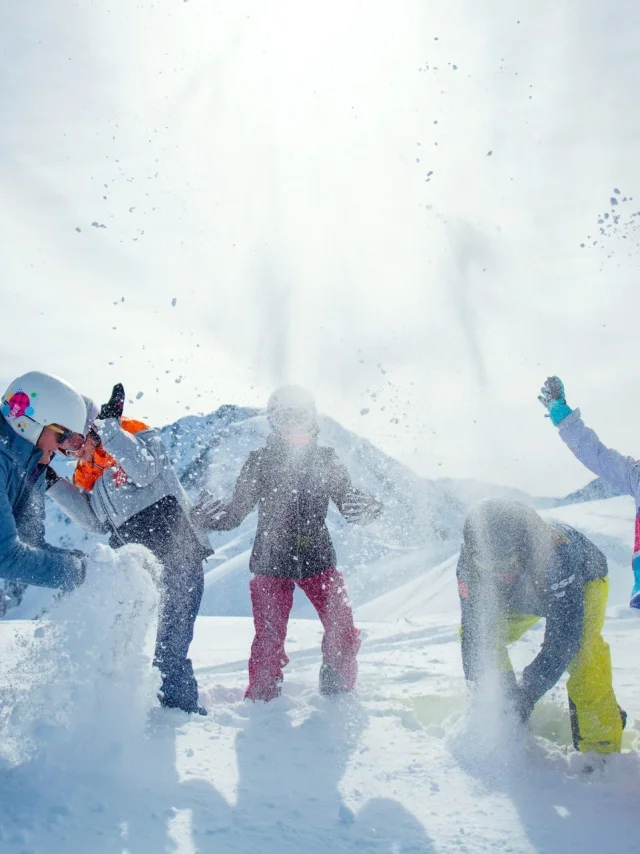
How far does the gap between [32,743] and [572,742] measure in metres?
2.83

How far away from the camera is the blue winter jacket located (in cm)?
316

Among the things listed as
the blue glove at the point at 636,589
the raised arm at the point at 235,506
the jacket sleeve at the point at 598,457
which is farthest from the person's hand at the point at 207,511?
the blue glove at the point at 636,589

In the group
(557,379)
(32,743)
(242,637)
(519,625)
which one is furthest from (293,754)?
(242,637)

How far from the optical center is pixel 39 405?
350 centimetres

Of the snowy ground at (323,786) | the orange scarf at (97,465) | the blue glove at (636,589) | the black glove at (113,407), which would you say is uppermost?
the black glove at (113,407)

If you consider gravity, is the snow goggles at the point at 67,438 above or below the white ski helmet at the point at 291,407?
below

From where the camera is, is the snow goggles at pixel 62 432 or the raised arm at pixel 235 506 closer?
the snow goggles at pixel 62 432

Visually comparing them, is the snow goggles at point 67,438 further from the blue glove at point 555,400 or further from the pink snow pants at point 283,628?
the blue glove at point 555,400

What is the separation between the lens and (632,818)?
287 centimetres

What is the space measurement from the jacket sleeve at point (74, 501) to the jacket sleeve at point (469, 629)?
225 centimetres

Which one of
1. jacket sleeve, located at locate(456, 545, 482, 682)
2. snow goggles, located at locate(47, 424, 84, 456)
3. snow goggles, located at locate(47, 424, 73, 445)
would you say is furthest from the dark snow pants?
jacket sleeve, located at locate(456, 545, 482, 682)

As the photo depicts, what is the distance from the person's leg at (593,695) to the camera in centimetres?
346

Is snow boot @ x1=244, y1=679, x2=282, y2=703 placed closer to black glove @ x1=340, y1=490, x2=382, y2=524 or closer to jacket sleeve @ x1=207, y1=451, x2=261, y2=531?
jacket sleeve @ x1=207, y1=451, x2=261, y2=531

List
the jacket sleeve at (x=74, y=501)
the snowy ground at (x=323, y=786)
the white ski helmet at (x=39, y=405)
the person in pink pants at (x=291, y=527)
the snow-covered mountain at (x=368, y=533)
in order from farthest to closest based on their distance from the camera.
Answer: the snow-covered mountain at (x=368, y=533), the person in pink pants at (x=291, y=527), the jacket sleeve at (x=74, y=501), the white ski helmet at (x=39, y=405), the snowy ground at (x=323, y=786)
